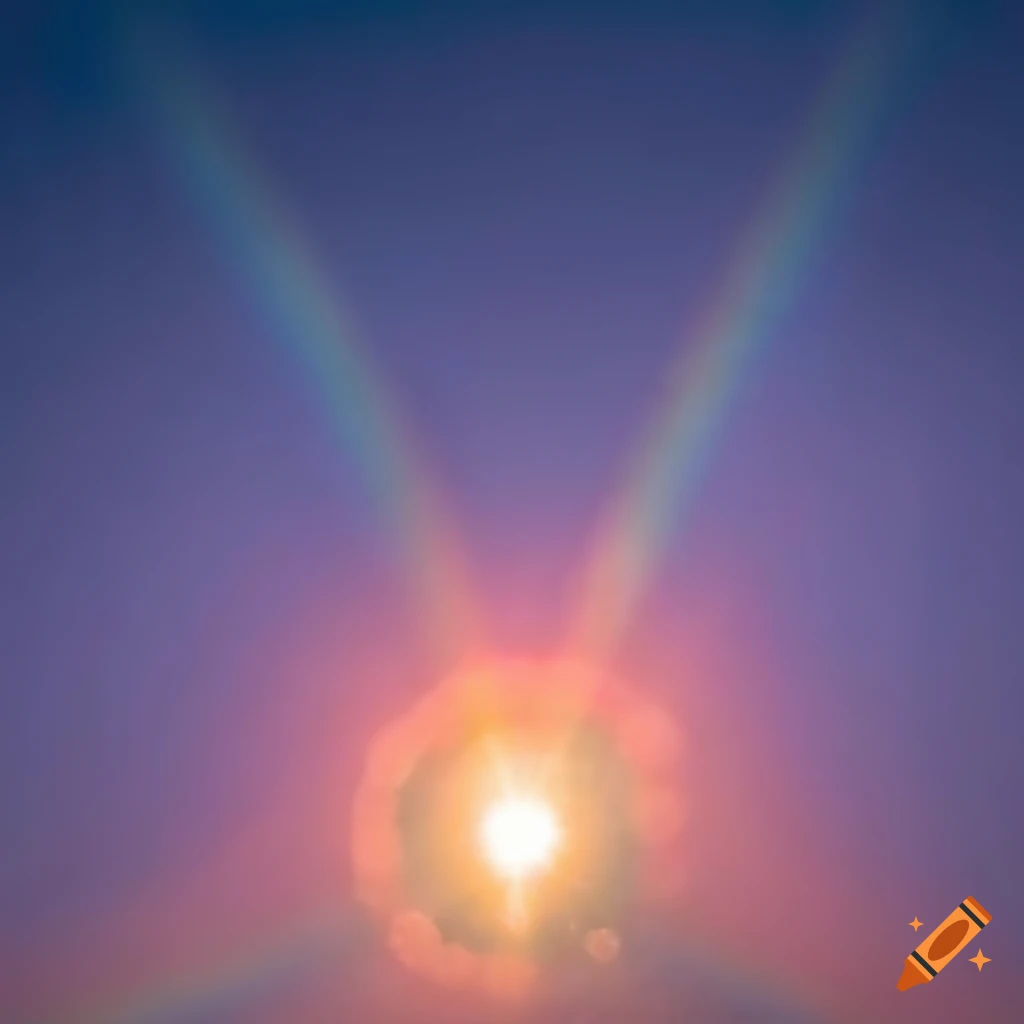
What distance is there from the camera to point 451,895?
28328 millimetres

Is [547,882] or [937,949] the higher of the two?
[547,882]

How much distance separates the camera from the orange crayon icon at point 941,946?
2709 cm

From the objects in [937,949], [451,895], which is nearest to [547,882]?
[451,895]

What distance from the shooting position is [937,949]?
89.2 ft

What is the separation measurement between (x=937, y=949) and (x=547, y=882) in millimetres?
7046

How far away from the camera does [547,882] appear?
92.6 ft

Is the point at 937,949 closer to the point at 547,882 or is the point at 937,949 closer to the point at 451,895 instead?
the point at 547,882

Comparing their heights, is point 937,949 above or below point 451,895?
below

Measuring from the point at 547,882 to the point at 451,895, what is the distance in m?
1.80

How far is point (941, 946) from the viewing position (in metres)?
27.2

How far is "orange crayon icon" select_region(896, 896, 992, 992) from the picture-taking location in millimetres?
27094

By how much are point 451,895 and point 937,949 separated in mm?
8780
